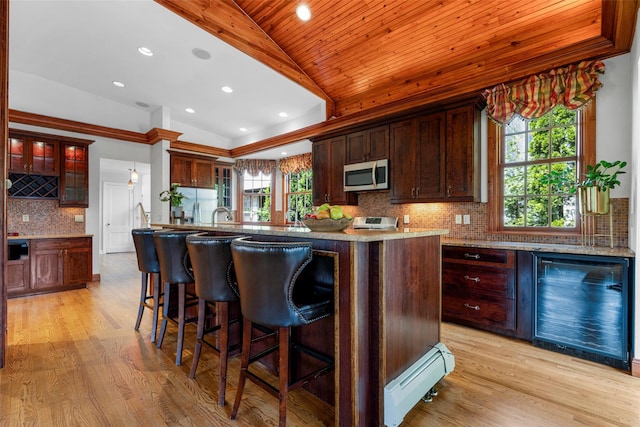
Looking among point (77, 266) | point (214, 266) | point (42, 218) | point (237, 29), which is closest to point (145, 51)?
point (237, 29)

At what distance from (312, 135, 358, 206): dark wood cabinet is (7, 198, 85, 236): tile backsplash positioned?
429cm

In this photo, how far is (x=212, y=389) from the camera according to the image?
2.05 meters

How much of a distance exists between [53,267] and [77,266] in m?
0.30

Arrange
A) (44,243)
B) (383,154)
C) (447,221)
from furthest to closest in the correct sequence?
(44,243), (383,154), (447,221)

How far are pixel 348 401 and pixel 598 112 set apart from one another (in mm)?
3352

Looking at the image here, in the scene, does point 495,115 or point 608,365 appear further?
point 495,115

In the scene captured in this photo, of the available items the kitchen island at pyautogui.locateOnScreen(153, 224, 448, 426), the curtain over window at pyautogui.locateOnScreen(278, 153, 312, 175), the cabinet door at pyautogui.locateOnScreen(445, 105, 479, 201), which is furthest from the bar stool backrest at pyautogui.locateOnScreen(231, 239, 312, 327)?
the curtain over window at pyautogui.locateOnScreen(278, 153, 312, 175)

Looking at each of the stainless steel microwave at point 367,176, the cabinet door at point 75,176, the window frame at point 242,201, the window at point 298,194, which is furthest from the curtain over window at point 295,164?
the cabinet door at point 75,176

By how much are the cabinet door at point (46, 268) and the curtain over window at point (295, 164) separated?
424 centimetres

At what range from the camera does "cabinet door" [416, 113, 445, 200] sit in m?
3.53

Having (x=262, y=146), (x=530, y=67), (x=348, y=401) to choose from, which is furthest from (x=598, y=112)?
(x=262, y=146)

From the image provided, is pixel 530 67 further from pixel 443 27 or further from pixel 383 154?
pixel 383 154

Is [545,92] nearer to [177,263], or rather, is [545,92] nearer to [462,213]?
[462,213]

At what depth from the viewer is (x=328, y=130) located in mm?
4809
